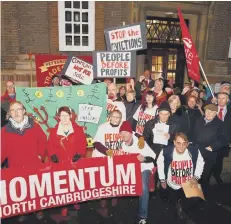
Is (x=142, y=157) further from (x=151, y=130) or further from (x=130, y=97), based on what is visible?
(x=130, y=97)

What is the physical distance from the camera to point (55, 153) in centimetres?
392

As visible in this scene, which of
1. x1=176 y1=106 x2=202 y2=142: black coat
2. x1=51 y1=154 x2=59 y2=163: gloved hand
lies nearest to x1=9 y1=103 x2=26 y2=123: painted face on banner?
x1=51 y1=154 x2=59 y2=163: gloved hand

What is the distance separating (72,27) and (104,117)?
Result: 624 cm

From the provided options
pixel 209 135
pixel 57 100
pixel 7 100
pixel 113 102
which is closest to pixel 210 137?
pixel 209 135

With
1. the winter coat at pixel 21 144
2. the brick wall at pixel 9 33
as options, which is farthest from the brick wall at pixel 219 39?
the winter coat at pixel 21 144

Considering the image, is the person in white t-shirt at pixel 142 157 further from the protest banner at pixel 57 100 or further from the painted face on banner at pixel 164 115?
the protest banner at pixel 57 100

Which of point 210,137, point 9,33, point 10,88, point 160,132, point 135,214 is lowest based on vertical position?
point 135,214

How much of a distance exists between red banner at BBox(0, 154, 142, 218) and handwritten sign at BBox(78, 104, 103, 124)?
192 cm

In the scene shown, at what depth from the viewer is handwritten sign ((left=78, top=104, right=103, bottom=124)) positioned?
5.61 metres

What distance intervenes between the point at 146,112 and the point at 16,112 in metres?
2.39

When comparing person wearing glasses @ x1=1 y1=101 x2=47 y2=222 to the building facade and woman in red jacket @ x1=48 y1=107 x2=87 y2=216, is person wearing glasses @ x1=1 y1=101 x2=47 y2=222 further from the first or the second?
the building facade

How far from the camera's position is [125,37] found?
6750 millimetres

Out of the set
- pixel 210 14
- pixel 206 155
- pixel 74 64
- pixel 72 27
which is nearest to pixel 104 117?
pixel 74 64

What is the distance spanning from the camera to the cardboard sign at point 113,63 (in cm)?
610
